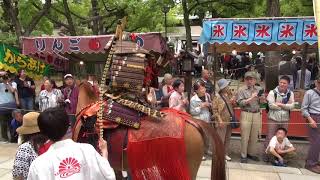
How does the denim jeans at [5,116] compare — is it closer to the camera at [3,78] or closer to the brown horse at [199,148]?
the camera at [3,78]

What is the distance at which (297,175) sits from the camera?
276 inches

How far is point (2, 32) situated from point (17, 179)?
25604 mm

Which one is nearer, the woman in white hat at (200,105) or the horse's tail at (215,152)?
the horse's tail at (215,152)

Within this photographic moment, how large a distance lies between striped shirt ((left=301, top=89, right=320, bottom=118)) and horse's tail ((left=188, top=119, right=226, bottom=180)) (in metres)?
3.21

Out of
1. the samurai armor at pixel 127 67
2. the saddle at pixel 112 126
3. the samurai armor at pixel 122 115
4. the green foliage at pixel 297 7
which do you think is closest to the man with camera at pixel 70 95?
the saddle at pixel 112 126

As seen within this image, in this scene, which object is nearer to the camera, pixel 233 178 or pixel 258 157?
pixel 233 178

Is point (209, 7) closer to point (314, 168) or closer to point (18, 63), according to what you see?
point (18, 63)

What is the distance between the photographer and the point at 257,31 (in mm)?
8422

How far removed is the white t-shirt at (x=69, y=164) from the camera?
2.57 m

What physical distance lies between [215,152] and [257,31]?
14.5ft

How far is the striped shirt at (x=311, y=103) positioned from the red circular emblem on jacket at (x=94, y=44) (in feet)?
15.4

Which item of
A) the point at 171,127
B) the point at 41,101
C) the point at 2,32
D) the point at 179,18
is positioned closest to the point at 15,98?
Result: the point at 41,101

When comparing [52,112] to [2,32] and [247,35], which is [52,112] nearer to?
[247,35]

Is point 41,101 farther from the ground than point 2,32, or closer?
closer
